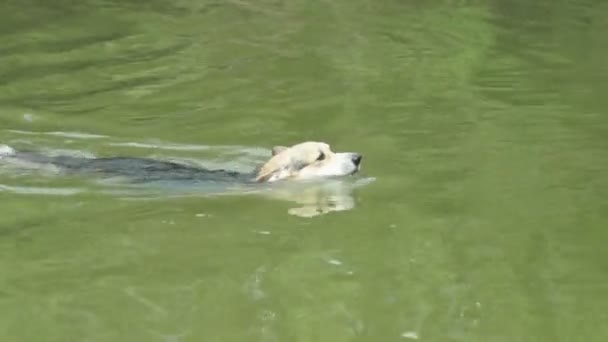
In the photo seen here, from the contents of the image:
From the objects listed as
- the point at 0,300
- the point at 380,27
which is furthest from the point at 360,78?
the point at 0,300

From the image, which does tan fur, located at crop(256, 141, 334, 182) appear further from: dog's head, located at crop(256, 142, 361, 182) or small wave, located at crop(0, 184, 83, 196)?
small wave, located at crop(0, 184, 83, 196)

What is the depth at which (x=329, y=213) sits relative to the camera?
28.3ft

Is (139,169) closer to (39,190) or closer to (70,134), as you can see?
(39,190)

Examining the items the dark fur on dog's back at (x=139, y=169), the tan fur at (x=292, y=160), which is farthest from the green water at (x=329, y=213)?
the tan fur at (x=292, y=160)

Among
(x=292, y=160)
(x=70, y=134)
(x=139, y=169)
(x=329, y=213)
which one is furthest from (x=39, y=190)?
(x=329, y=213)

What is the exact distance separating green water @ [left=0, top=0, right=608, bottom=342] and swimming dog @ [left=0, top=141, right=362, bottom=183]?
0.29 meters

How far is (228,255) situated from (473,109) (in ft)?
17.6

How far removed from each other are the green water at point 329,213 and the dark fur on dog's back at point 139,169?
27 centimetres

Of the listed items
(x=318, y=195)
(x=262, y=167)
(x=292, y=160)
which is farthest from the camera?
(x=262, y=167)

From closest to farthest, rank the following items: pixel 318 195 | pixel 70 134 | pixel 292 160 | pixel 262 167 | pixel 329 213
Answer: pixel 329 213 → pixel 318 195 → pixel 292 160 → pixel 262 167 → pixel 70 134

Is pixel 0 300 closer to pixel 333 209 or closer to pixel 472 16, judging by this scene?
pixel 333 209

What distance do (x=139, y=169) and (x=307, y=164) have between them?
55.2 inches

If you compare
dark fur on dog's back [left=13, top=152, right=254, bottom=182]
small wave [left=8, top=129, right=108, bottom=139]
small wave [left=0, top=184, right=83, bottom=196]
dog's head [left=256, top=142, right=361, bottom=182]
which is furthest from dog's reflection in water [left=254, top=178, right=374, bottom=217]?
small wave [left=8, top=129, right=108, bottom=139]

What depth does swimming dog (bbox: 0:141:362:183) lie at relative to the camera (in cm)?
945
